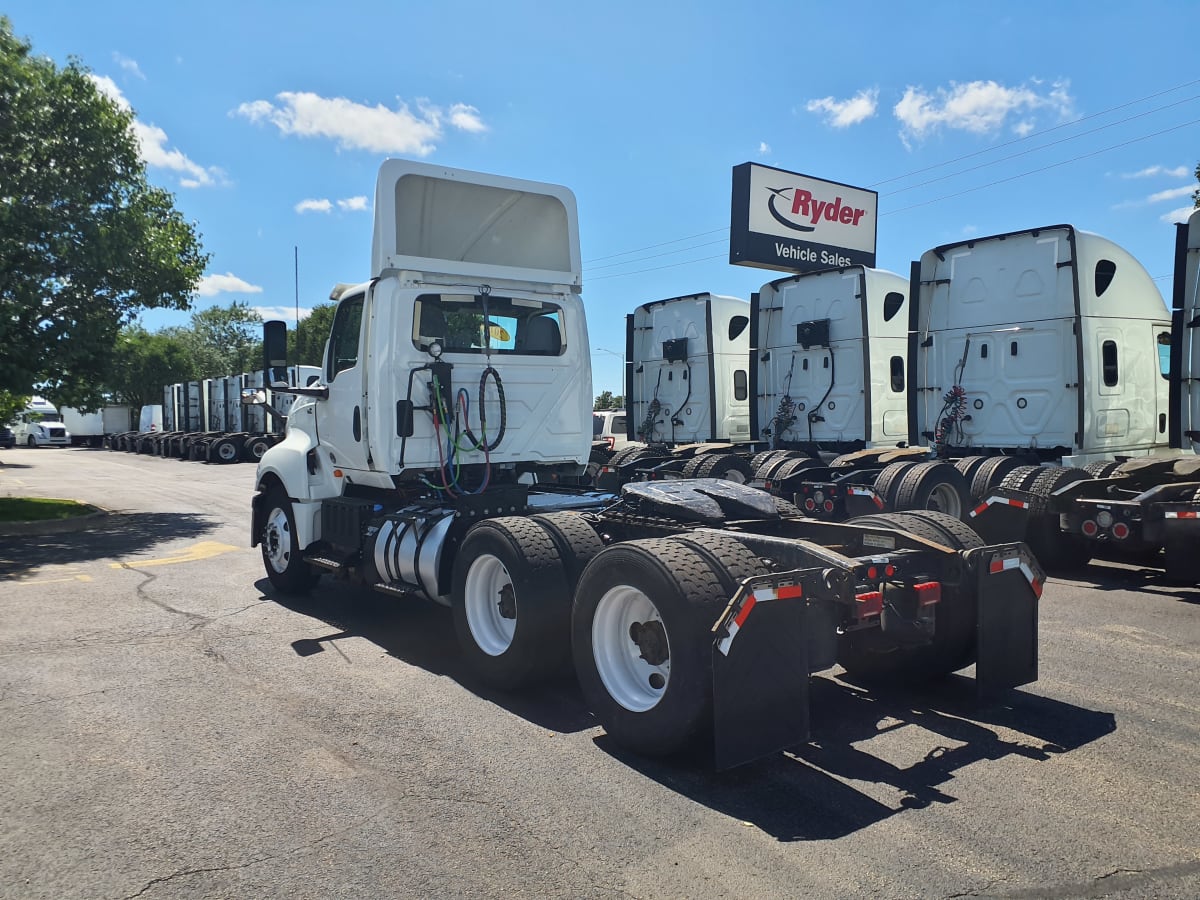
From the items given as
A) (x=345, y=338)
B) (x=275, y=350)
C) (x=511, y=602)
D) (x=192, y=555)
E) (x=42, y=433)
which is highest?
(x=345, y=338)

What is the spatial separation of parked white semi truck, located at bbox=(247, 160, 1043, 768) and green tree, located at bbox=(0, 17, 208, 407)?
7.58m

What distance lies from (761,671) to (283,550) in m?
5.86

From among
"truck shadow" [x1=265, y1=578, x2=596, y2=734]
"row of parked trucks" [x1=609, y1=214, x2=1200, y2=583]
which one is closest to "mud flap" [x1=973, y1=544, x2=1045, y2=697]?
"row of parked trucks" [x1=609, y1=214, x2=1200, y2=583]

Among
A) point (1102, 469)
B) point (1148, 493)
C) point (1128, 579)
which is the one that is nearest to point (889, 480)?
point (1102, 469)

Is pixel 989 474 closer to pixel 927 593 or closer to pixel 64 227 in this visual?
pixel 927 593

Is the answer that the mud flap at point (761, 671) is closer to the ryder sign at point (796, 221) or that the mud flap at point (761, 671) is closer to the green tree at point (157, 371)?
the ryder sign at point (796, 221)

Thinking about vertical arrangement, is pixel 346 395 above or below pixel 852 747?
above

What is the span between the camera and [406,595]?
6727 millimetres

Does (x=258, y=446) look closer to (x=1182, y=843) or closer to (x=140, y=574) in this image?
(x=140, y=574)

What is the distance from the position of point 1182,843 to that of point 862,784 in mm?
1212

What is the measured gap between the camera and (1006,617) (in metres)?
4.78

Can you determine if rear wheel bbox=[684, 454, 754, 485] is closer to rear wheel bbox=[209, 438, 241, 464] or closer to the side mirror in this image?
the side mirror

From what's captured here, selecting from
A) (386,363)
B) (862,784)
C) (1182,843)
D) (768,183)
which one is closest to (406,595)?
(386,363)

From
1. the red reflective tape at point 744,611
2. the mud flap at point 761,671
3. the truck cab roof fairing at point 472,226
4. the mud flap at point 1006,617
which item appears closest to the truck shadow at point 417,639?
the mud flap at point 761,671
